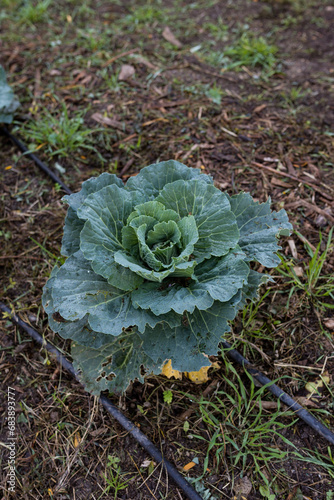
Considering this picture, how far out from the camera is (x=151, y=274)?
6.23ft

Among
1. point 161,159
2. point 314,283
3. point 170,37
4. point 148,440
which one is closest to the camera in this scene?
point 148,440

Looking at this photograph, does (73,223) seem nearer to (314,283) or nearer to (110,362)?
(110,362)

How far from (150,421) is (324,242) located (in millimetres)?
1904

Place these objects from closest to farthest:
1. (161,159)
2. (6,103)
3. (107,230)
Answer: (107,230) < (161,159) < (6,103)

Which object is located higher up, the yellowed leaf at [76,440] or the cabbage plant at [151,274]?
the cabbage plant at [151,274]

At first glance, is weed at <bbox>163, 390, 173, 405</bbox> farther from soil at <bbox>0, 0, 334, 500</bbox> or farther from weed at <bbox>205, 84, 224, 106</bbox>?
weed at <bbox>205, 84, 224, 106</bbox>

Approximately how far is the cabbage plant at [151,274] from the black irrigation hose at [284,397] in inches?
20.9

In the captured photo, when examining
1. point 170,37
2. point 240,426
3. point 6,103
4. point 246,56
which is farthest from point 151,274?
point 170,37

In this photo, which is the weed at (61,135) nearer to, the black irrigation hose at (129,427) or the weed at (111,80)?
the weed at (111,80)

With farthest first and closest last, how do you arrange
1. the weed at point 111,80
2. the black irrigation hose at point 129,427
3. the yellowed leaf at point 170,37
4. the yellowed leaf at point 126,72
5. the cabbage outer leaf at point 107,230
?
the yellowed leaf at point 170,37 → the yellowed leaf at point 126,72 → the weed at point 111,80 → the black irrigation hose at point 129,427 → the cabbage outer leaf at point 107,230

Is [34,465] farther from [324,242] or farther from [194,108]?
[194,108]

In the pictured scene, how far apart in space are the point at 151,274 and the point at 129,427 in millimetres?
1087

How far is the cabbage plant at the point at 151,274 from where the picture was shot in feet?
6.47

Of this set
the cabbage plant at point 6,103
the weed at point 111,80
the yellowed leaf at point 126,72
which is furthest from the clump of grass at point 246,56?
the cabbage plant at point 6,103
